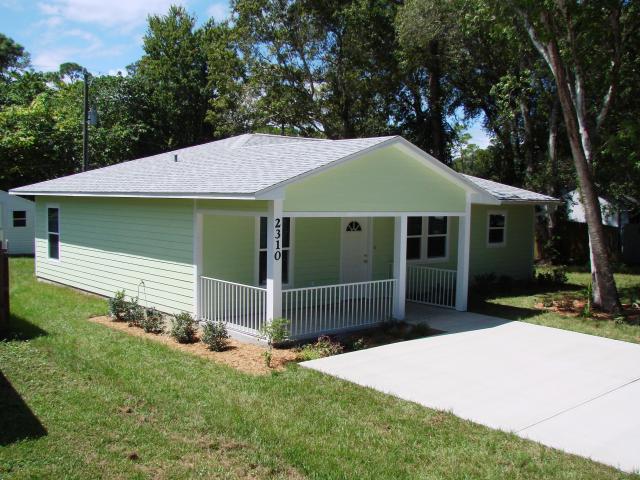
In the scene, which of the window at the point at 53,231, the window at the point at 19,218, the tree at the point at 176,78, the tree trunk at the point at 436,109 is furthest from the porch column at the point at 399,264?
the tree at the point at 176,78

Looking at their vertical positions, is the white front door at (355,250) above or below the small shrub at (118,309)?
above

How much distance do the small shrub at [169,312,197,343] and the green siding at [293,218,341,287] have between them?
123 inches

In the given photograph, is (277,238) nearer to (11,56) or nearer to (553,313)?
(553,313)

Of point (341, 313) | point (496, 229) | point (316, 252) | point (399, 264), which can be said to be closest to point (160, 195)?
point (316, 252)

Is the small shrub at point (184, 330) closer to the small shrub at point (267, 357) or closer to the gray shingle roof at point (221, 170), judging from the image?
the small shrub at point (267, 357)

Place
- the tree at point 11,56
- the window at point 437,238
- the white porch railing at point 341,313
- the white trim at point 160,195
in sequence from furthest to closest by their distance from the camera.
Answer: the tree at point 11,56
the window at point 437,238
the white porch railing at point 341,313
the white trim at point 160,195

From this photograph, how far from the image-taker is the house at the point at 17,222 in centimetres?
2359

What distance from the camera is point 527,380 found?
7.96m

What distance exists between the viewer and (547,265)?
951 inches

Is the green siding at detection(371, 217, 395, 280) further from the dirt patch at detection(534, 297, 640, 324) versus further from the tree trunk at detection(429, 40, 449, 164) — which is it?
the tree trunk at detection(429, 40, 449, 164)

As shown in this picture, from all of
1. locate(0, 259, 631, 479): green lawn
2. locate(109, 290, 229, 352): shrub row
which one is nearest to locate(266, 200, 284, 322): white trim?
locate(109, 290, 229, 352): shrub row

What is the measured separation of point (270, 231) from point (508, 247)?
11256 mm

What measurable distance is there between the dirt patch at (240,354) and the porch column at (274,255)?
2.06 ft

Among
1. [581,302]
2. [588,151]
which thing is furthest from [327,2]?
[581,302]
